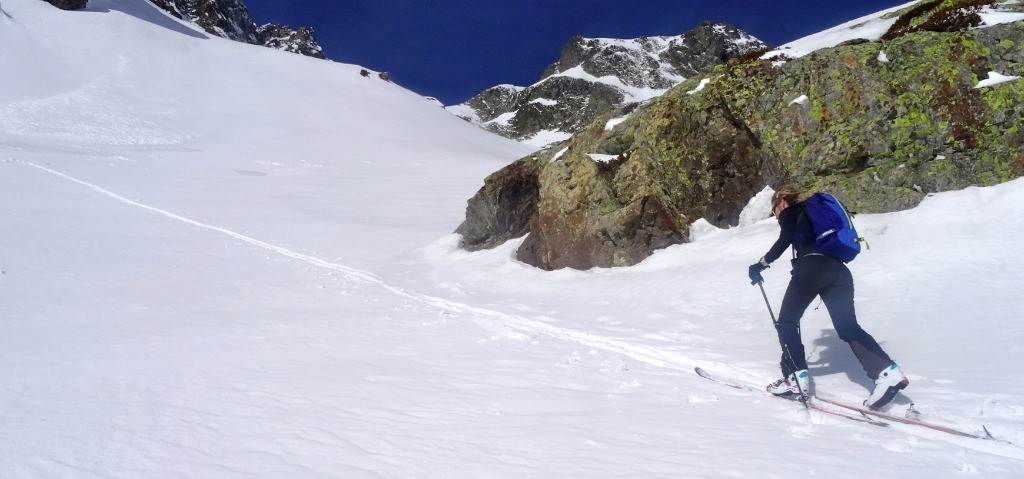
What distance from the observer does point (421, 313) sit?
8125 mm

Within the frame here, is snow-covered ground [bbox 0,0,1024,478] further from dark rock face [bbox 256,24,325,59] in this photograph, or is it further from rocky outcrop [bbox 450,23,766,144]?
rocky outcrop [bbox 450,23,766,144]

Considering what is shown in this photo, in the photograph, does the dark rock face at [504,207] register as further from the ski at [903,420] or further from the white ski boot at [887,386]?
the white ski boot at [887,386]

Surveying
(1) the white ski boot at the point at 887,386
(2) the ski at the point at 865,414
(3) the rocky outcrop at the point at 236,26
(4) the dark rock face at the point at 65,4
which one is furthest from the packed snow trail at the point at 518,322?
(3) the rocky outcrop at the point at 236,26

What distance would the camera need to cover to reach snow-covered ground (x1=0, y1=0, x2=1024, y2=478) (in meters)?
3.25

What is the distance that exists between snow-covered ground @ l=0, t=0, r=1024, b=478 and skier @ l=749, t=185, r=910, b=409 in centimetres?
34

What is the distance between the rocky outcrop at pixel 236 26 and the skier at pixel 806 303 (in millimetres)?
100426

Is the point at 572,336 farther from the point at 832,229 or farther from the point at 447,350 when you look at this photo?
the point at 832,229

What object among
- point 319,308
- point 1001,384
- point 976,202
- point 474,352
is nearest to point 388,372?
point 474,352

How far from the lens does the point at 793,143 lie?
32.6ft

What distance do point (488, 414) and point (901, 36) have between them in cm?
1067

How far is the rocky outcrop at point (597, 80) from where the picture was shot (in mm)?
161875

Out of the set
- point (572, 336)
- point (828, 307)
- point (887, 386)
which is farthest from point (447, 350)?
point (887, 386)

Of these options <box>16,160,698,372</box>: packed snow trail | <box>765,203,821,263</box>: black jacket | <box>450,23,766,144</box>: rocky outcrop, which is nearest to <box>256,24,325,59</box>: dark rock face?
<box>450,23,766,144</box>: rocky outcrop

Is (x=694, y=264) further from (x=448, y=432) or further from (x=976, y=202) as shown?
(x=448, y=432)
